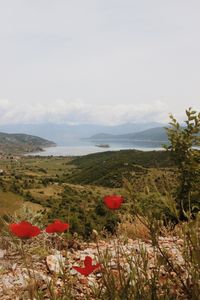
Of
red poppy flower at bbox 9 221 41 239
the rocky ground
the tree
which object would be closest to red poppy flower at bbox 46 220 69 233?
red poppy flower at bbox 9 221 41 239

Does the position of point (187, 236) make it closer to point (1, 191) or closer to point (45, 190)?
point (1, 191)

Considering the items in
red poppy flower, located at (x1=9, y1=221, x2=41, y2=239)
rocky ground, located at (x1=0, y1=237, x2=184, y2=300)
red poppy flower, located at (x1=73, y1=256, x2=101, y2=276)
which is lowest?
rocky ground, located at (x1=0, y1=237, x2=184, y2=300)

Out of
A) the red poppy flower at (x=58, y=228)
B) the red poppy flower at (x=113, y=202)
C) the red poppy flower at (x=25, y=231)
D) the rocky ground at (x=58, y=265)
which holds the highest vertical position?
the red poppy flower at (x=113, y=202)

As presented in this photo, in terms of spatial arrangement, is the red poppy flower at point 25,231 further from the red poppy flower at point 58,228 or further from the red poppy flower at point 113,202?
the red poppy flower at point 113,202

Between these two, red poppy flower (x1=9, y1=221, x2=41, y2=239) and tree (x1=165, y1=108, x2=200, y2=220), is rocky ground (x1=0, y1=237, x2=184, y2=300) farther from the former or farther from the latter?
tree (x1=165, y1=108, x2=200, y2=220)

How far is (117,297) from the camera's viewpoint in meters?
2.43

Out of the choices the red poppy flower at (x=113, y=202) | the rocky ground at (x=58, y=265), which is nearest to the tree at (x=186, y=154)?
the rocky ground at (x=58, y=265)

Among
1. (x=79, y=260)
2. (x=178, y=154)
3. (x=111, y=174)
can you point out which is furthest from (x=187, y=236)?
(x=111, y=174)

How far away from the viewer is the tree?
9.84 m

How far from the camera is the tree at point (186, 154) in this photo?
32.3ft

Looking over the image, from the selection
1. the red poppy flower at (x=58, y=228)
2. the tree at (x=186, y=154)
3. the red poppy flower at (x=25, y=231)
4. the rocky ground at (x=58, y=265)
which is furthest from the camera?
the tree at (x=186, y=154)

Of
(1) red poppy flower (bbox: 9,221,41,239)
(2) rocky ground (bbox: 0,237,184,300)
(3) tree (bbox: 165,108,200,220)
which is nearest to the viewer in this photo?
(1) red poppy flower (bbox: 9,221,41,239)

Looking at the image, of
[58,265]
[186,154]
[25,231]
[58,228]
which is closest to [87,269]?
[58,228]

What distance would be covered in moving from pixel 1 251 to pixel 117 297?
325 cm
